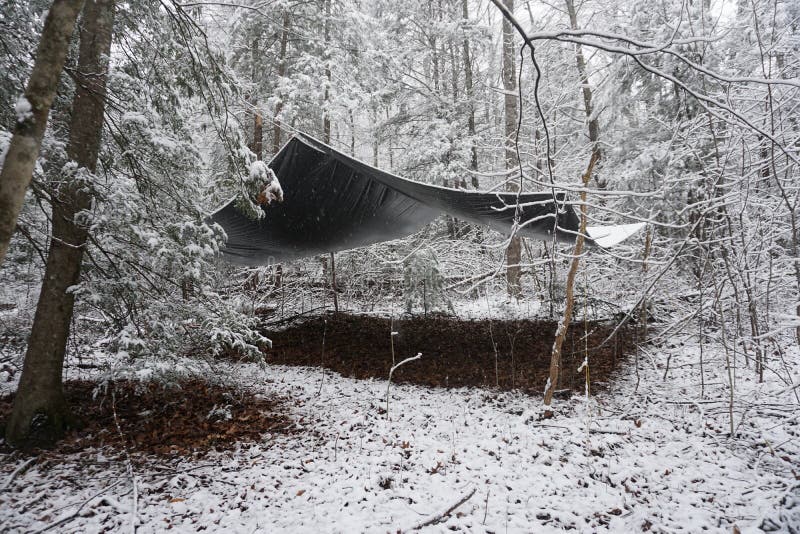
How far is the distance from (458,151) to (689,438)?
23.2 ft

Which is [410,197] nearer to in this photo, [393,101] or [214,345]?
[214,345]

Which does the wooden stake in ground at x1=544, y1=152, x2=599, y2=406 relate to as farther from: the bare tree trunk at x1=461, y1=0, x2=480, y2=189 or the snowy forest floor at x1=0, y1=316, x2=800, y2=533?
the bare tree trunk at x1=461, y1=0, x2=480, y2=189

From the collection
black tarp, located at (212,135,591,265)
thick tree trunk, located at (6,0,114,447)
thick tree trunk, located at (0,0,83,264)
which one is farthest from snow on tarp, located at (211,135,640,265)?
thick tree trunk, located at (0,0,83,264)

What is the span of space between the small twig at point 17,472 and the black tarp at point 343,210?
2.77m

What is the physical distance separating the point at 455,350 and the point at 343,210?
2473 millimetres

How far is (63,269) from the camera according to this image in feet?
8.86

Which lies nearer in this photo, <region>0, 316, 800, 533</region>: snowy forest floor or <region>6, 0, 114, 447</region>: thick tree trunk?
<region>0, 316, 800, 533</region>: snowy forest floor

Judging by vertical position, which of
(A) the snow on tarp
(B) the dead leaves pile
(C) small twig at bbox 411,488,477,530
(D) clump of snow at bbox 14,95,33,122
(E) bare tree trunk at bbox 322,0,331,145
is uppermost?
(E) bare tree trunk at bbox 322,0,331,145

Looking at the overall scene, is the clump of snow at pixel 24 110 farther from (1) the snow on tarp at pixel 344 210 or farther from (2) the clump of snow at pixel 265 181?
(1) the snow on tarp at pixel 344 210

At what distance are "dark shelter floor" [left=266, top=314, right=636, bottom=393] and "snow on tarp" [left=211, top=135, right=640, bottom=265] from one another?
1431mm

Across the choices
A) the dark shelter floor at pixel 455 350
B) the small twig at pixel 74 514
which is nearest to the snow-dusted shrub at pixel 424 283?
the dark shelter floor at pixel 455 350

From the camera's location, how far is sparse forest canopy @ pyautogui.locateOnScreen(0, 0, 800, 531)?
243cm

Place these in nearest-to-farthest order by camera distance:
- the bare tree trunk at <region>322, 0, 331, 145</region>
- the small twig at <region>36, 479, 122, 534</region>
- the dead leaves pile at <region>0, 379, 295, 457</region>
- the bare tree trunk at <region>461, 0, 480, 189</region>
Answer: the small twig at <region>36, 479, 122, 534</region> < the dead leaves pile at <region>0, 379, 295, 457</region> < the bare tree trunk at <region>322, 0, 331, 145</region> < the bare tree trunk at <region>461, 0, 480, 189</region>

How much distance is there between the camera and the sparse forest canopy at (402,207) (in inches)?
95.5
